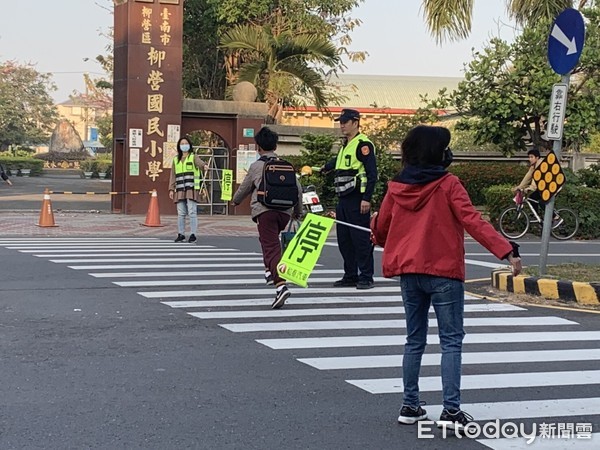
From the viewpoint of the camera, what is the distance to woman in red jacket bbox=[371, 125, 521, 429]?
4.62 metres

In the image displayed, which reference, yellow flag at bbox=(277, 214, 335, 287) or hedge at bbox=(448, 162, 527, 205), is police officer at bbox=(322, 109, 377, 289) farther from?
hedge at bbox=(448, 162, 527, 205)

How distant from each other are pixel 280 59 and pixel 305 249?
1680 centimetres

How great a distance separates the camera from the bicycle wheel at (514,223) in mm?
17062

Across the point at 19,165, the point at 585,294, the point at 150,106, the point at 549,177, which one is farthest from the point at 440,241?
the point at 19,165

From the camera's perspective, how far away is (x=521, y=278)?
30.5ft

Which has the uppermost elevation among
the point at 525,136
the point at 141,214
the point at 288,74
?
the point at 288,74

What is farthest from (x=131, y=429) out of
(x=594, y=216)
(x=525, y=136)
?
(x=525, y=136)

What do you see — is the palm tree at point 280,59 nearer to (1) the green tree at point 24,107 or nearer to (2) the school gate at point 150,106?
(2) the school gate at point 150,106

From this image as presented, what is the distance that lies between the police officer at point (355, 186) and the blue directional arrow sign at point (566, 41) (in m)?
2.43

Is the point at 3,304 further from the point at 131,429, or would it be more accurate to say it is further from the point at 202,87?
the point at 202,87

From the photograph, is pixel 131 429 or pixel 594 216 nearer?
pixel 131 429

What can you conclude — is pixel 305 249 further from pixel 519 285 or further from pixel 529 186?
pixel 529 186

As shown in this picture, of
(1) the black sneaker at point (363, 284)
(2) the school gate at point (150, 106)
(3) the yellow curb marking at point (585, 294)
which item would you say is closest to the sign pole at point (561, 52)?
(3) the yellow curb marking at point (585, 294)

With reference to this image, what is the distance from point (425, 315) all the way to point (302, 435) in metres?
1.00
